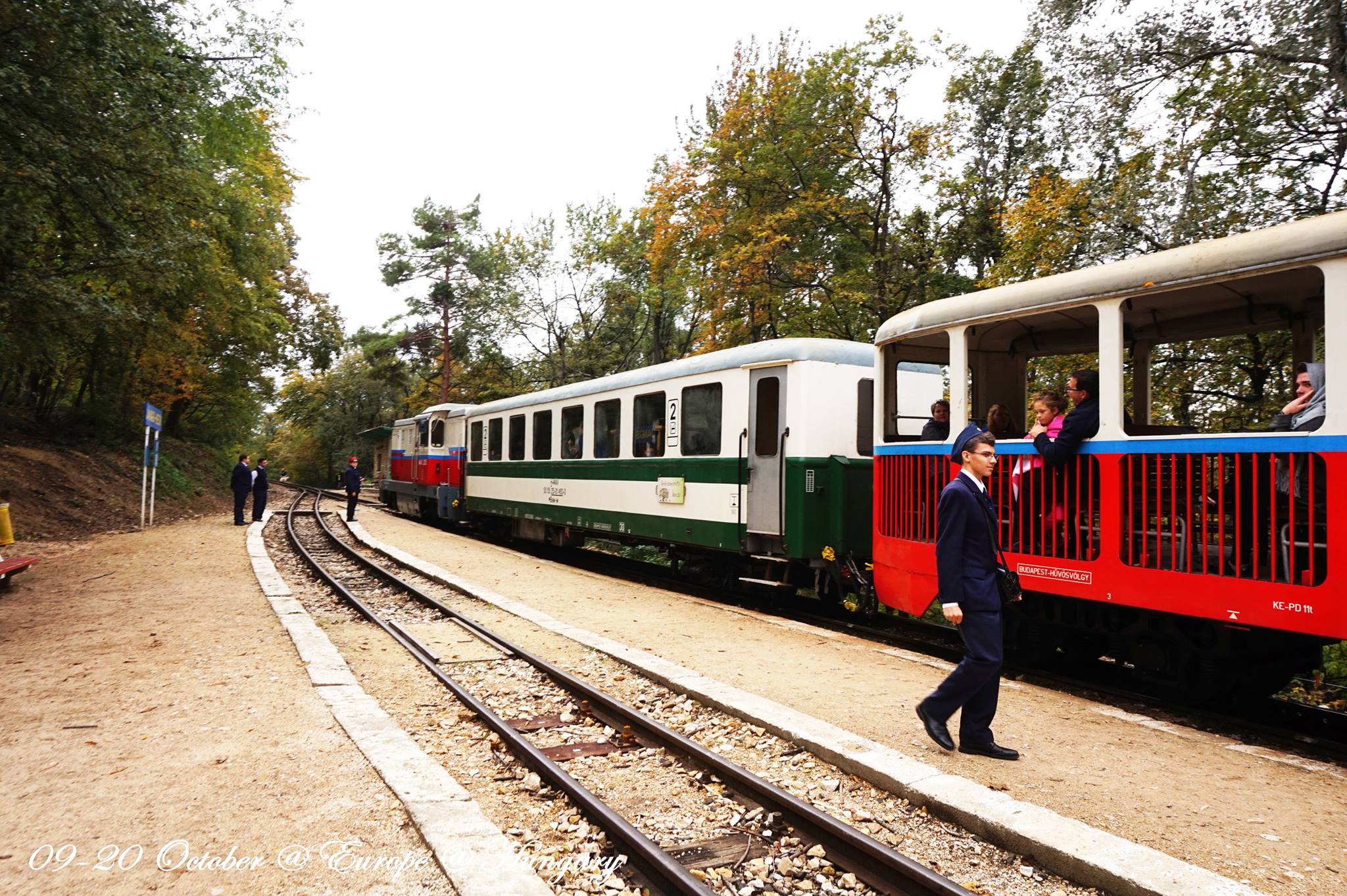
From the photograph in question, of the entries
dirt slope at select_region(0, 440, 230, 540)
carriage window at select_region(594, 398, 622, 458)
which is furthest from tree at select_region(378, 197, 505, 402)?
carriage window at select_region(594, 398, 622, 458)

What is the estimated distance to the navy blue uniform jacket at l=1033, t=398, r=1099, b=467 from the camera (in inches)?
233

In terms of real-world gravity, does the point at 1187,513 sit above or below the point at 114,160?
below

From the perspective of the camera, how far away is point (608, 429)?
1325 centimetres

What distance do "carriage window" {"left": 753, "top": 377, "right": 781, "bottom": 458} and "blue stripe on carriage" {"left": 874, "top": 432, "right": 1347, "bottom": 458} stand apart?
3.25m

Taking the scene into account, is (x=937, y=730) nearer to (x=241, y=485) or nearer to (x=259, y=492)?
(x=241, y=485)

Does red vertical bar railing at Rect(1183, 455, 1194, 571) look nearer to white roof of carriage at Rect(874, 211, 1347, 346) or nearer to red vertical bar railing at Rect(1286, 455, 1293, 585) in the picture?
red vertical bar railing at Rect(1286, 455, 1293, 585)

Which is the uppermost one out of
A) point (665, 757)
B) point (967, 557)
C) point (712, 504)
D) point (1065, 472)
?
point (1065, 472)

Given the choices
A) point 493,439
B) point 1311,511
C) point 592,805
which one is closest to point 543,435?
point 493,439

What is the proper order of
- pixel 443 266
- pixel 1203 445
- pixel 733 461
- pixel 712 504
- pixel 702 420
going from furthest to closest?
pixel 443 266 < pixel 702 420 < pixel 712 504 < pixel 733 461 < pixel 1203 445

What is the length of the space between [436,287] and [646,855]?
40.4m

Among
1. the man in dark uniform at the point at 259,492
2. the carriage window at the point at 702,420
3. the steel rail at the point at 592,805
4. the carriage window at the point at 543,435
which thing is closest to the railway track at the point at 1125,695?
the carriage window at the point at 702,420

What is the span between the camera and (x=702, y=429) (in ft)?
35.3

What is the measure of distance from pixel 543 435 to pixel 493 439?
3.13 metres

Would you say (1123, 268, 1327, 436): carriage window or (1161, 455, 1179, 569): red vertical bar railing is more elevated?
(1123, 268, 1327, 436): carriage window
